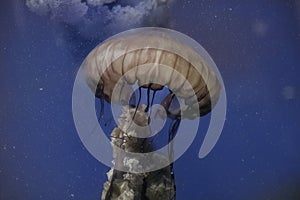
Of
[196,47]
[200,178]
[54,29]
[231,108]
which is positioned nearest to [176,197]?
[200,178]

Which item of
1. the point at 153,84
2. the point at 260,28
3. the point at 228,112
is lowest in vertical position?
the point at 228,112

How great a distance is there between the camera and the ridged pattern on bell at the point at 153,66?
62.4 inches

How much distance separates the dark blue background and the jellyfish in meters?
0.06

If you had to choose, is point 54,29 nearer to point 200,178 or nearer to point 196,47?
point 196,47

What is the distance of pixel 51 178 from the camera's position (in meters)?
1.80

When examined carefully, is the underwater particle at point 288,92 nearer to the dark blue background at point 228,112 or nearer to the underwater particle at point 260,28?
the dark blue background at point 228,112

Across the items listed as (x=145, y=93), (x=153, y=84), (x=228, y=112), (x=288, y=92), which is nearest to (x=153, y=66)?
(x=153, y=84)

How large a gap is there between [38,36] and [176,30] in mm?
479

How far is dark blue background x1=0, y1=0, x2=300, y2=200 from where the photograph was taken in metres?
1.78

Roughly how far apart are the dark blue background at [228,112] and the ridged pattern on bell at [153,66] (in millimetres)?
90

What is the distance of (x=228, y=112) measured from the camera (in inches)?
70.7

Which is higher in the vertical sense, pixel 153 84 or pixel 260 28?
pixel 260 28

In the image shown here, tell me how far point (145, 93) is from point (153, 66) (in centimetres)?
20

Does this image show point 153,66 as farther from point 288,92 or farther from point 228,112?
point 288,92
